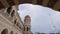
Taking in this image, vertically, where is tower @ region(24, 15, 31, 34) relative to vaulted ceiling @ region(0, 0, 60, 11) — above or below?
below

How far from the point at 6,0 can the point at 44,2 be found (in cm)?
53

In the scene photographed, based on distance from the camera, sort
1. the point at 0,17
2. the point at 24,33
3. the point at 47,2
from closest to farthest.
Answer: the point at 47,2, the point at 0,17, the point at 24,33

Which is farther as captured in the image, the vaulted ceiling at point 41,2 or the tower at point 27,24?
the tower at point 27,24

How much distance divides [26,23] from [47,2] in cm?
1976

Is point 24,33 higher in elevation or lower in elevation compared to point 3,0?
lower

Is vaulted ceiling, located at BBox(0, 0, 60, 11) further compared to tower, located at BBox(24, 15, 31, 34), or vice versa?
tower, located at BBox(24, 15, 31, 34)

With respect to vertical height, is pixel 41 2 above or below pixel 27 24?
above

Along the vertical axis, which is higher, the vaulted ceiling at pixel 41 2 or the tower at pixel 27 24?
the vaulted ceiling at pixel 41 2

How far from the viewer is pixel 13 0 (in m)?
2.15

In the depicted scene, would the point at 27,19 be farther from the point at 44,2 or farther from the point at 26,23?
the point at 44,2

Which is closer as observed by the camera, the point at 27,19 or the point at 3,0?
the point at 3,0

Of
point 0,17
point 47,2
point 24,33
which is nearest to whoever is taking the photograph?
point 47,2

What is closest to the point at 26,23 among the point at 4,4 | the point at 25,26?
the point at 25,26

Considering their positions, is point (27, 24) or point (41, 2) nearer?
point (41, 2)
